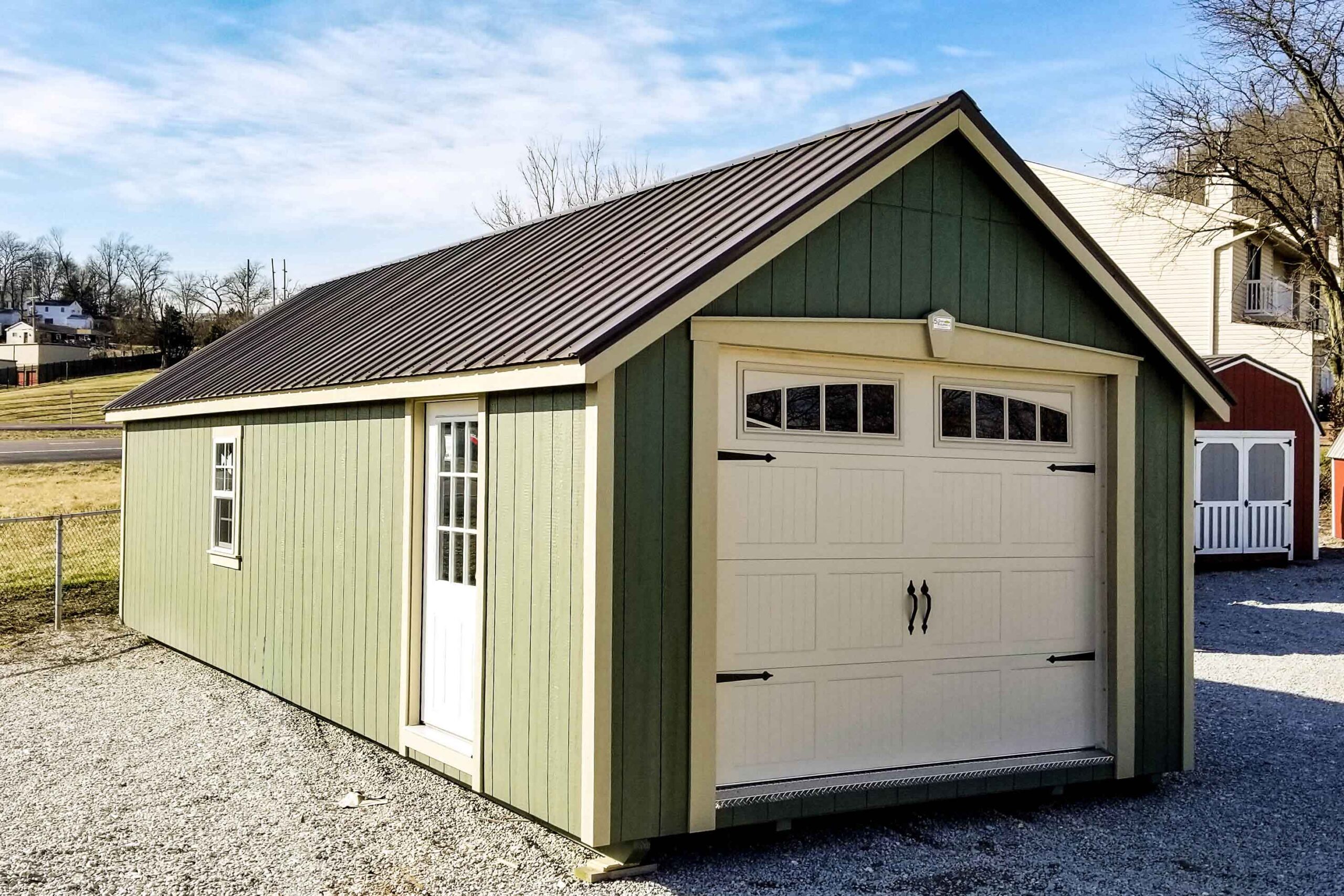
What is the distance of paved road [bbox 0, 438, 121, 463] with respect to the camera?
1043 inches

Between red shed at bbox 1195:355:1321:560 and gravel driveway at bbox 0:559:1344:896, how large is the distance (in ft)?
33.5

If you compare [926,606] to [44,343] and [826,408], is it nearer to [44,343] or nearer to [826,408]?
[826,408]

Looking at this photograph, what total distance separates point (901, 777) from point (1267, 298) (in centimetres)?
2720

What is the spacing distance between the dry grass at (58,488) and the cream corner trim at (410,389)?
11.0 metres

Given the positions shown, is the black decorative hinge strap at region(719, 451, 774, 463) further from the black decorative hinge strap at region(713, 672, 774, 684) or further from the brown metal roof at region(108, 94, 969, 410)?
the black decorative hinge strap at region(713, 672, 774, 684)

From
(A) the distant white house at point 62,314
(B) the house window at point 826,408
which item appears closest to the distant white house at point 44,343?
(A) the distant white house at point 62,314

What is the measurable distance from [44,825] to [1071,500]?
6043 mm

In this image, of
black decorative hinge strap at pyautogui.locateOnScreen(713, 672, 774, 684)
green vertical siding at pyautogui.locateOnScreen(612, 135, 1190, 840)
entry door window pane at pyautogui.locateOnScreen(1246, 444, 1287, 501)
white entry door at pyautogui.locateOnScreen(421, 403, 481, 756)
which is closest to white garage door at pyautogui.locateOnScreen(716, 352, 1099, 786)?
black decorative hinge strap at pyautogui.locateOnScreen(713, 672, 774, 684)

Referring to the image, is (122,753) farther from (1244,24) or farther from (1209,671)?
(1244,24)

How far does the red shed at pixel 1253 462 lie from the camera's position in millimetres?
19000

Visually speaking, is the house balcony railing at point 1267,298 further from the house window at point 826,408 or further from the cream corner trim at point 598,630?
the cream corner trim at point 598,630

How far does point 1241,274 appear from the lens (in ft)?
93.1

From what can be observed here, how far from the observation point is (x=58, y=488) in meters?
22.9

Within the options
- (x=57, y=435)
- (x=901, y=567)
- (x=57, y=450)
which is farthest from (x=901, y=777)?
(x=57, y=435)
